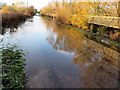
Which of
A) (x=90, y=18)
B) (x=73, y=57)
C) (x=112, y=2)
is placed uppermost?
(x=112, y=2)

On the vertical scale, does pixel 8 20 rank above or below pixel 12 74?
above

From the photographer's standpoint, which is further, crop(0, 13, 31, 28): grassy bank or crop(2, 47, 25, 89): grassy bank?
crop(0, 13, 31, 28): grassy bank

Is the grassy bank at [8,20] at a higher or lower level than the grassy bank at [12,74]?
higher

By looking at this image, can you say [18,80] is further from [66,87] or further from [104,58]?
[104,58]

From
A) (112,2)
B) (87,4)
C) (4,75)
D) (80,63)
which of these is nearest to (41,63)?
(80,63)

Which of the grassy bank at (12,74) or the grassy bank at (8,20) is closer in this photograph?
the grassy bank at (12,74)

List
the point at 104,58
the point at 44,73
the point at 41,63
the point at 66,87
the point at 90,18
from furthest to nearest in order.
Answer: the point at 90,18, the point at 104,58, the point at 41,63, the point at 44,73, the point at 66,87

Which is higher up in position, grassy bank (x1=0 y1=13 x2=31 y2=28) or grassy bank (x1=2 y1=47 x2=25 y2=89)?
grassy bank (x1=0 y1=13 x2=31 y2=28)

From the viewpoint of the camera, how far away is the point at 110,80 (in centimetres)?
826

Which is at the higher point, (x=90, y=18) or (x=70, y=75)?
(x=90, y=18)

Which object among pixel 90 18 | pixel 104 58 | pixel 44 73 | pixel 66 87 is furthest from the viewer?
pixel 90 18

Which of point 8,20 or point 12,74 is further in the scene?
point 8,20

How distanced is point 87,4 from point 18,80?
24657 mm

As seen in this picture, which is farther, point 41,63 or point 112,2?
point 112,2
